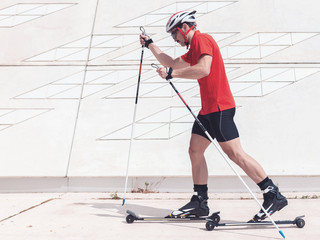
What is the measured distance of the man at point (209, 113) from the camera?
3.66 metres

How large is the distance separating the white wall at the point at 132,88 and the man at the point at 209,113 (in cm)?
212

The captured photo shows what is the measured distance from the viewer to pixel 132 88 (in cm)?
671

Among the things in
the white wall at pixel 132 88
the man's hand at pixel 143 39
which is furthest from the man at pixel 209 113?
the white wall at pixel 132 88

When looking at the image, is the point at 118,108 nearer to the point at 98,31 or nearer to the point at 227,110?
the point at 98,31

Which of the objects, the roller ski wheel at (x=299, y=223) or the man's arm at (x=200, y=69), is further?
the man's arm at (x=200, y=69)

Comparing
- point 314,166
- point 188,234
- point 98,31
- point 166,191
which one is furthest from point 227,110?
point 98,31

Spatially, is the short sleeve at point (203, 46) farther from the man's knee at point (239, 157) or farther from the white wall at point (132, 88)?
the white wall at point (132, 88)

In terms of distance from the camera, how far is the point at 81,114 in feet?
21.6

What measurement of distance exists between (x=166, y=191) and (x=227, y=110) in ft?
8.56

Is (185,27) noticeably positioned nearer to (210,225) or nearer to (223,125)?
(223,125)

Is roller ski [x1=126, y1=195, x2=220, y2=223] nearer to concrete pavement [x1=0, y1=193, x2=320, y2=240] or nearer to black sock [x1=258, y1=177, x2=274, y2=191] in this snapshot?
concrete pavement [x1=0, y1=193, x2=320, y2=240]

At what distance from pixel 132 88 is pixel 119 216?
9.56ft

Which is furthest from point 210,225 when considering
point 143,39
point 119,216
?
point 143,39

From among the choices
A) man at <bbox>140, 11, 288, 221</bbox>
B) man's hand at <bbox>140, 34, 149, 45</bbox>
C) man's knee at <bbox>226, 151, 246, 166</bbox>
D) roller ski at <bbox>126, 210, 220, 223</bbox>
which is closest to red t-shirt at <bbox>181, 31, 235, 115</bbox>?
man at <bbox>140, 11, 288, 221</bbox>
